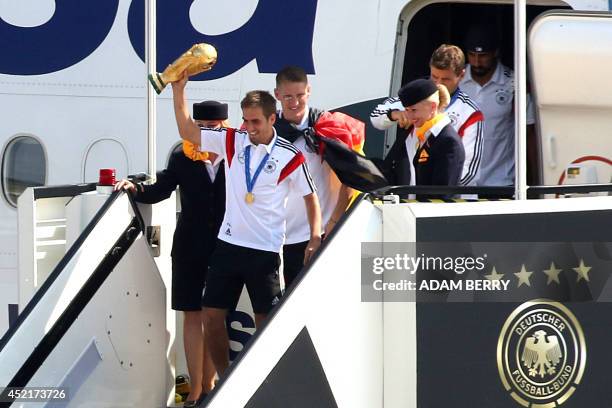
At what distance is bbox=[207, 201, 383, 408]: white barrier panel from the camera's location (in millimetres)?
4172

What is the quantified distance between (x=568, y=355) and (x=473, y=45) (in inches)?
100

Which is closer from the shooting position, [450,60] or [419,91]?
[419,91]

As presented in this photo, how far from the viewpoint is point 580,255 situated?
179 inches

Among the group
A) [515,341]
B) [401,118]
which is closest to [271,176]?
[401,118]

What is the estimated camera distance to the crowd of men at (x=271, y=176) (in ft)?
17.3

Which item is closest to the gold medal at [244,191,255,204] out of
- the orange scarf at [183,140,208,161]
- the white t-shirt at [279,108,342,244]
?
the white t-shirt at [279,108,342,244]

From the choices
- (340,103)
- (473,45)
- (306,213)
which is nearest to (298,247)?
(306,213)

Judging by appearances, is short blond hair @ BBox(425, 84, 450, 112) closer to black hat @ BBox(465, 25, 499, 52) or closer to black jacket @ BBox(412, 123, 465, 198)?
black jacket @ BBox(412, 123, 465, 198)

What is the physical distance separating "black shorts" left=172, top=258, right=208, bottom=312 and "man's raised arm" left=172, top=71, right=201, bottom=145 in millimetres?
655

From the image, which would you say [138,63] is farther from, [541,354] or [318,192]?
[541,354]

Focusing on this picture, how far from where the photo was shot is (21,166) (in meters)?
8.52

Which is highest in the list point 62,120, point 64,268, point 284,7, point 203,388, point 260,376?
point 284,7

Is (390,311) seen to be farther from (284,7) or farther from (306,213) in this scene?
(284,7)

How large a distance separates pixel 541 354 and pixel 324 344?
3.02ft
